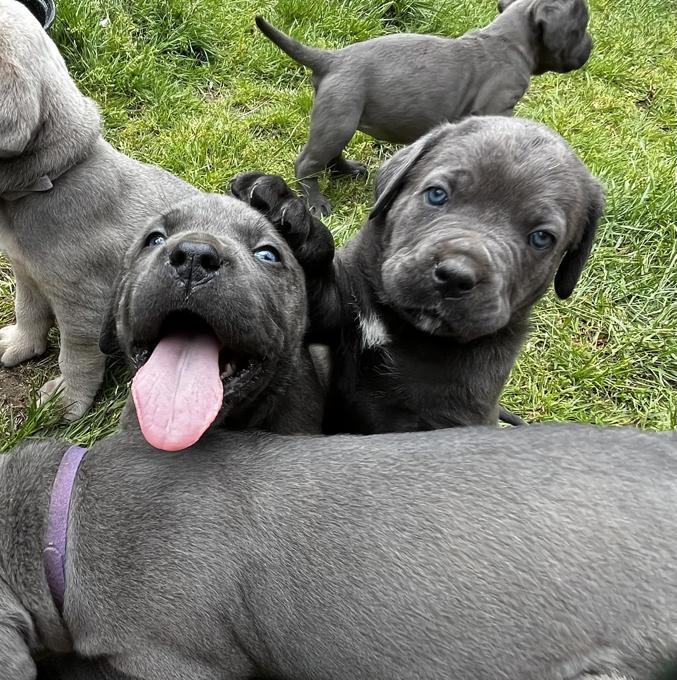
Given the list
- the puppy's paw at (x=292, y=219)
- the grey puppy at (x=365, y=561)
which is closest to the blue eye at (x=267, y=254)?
the puppy's paw at (x=292, y=219)

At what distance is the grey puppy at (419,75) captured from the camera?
568 cm

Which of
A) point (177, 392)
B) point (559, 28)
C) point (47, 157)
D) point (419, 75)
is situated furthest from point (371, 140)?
point (177, 392)

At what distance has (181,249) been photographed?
2.75m

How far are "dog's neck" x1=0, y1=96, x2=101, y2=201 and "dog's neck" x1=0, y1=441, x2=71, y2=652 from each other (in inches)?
58.8

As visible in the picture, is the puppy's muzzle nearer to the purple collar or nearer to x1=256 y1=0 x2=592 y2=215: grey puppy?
the purple collar

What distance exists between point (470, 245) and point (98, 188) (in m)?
2.03

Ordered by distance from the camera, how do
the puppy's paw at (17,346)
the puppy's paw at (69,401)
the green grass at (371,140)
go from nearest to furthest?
1. the puppy's paw at (69,401)
2. the puppy's paw at (17,346)
3. the green grass at (371,140)

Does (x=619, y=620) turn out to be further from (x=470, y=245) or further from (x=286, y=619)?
(x=470, y=245)

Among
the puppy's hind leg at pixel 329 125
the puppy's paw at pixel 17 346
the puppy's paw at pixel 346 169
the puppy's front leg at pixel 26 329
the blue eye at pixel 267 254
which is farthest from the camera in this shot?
the puppy's paw at pixel 346 169

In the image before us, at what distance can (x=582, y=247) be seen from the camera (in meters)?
3.67

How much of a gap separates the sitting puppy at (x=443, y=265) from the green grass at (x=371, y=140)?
4.73 feet

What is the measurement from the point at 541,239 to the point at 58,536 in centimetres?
226

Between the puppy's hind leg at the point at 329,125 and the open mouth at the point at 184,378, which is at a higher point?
the open mouth at the point at 184,378

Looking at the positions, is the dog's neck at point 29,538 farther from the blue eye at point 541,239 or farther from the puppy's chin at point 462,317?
the blue eye at point 541,239
